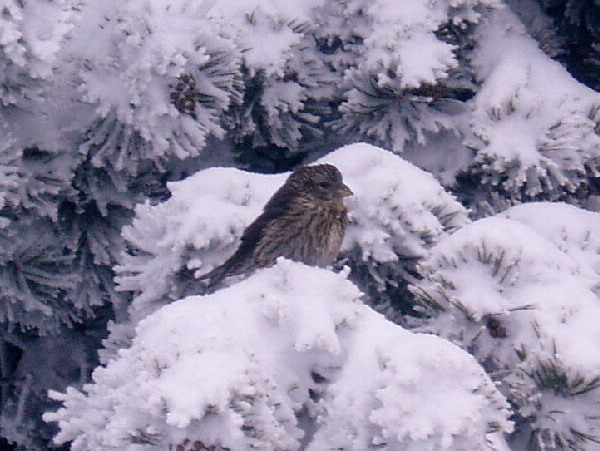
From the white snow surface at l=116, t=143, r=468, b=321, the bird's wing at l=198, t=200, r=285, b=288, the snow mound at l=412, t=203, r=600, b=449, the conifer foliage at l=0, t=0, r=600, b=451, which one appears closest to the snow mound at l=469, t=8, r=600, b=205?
the conifer foliage at l=0, t=0, r=600, b=451

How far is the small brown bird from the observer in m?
1.41

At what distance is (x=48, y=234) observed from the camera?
5.09 ft

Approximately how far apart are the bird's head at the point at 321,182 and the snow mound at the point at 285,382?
0.43 meters

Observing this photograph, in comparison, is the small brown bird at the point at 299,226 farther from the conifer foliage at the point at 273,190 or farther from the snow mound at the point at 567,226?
the snow mound at the point at 567,226

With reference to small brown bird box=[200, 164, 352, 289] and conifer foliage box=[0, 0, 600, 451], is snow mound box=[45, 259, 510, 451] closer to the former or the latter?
conifer foliage box=[0, 0, 600, 451]

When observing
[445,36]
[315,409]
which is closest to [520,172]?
[445,36]

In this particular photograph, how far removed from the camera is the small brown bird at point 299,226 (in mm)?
1412

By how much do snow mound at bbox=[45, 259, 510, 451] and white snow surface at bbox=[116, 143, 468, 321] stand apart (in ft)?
1.14

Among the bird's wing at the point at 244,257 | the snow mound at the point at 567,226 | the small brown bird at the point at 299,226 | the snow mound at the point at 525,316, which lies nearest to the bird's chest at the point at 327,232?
the small brown bird at the point at 299,226

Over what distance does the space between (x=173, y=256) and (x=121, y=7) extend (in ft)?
1.68

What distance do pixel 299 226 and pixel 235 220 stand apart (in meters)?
0.19

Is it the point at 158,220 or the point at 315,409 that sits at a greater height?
the point at 315,409

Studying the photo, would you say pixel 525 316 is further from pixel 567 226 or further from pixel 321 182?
pixel 321 182

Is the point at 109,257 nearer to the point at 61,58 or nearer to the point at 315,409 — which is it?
the point at 61,58
